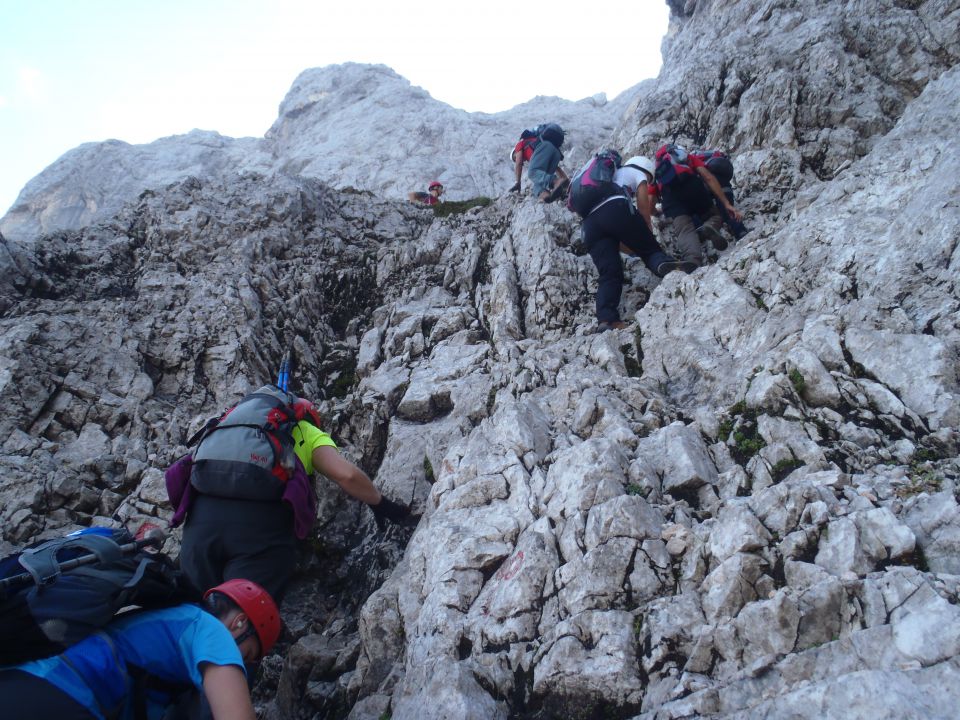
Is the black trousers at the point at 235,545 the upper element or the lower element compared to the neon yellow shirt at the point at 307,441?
lower

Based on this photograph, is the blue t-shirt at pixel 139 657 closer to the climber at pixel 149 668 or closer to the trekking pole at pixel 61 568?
the climber at pixel 149 668

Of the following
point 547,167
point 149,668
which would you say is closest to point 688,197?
point 547,167

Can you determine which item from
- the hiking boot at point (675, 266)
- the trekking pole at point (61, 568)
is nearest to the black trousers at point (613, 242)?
the hiking boot at point (675, 266)

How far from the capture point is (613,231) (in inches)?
408

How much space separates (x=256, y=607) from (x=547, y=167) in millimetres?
13392

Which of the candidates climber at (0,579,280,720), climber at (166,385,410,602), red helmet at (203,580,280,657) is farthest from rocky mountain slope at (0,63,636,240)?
climber at (0,579,280,720)

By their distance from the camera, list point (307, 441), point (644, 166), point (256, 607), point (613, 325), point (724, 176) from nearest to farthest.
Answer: point (256, 607), point (307, 441), point (613, 325), point (644, 166), point (724, 176)

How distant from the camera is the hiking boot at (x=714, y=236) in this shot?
36.4ft

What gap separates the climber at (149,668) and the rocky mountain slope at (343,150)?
89.3 ft

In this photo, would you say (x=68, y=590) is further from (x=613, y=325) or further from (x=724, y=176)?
(x=724, y=176)

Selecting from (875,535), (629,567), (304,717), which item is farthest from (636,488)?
(304,717)

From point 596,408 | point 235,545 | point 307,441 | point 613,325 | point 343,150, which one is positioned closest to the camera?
point 235,545

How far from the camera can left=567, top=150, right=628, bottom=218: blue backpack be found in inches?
415

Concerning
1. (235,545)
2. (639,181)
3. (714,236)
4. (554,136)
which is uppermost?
(554,136)
